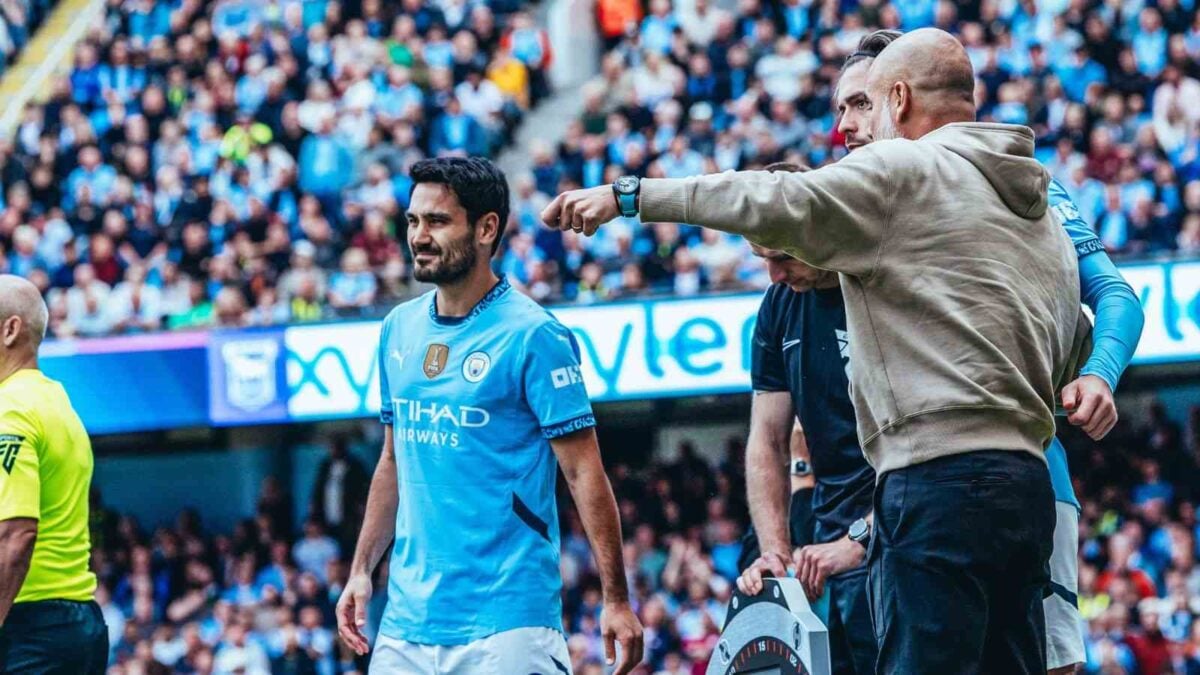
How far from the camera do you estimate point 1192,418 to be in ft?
50.6

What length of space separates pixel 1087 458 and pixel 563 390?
423 inches

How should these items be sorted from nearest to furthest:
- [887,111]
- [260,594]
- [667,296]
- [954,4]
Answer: [887,111]
[667,296]
[260,594]
[954,4]

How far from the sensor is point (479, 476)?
5.59 meters

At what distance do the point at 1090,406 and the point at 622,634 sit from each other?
65.2 inches

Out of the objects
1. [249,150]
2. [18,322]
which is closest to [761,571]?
[18,322]

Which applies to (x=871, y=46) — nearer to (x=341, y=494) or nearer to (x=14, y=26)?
(x=341, y=494)

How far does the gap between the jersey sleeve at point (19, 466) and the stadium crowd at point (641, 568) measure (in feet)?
27.3

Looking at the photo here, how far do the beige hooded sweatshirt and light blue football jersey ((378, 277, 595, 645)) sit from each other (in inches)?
53.3

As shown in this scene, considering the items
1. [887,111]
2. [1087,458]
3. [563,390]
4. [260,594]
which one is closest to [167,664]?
[260,594]

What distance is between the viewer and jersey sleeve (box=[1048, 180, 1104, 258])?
17.0 feet

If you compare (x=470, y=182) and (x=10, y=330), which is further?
(x=10, y=330)

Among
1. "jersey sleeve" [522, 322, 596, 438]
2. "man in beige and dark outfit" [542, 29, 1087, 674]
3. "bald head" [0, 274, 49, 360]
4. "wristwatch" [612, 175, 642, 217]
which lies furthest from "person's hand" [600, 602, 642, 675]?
"bald head" [0, 274, 49, 360]

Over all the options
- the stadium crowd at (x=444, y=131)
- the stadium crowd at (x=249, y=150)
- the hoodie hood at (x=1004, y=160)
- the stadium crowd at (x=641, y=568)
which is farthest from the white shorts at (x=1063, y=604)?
the stadium crowd at (x=249, y=150)

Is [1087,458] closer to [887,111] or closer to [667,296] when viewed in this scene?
[667,296]
